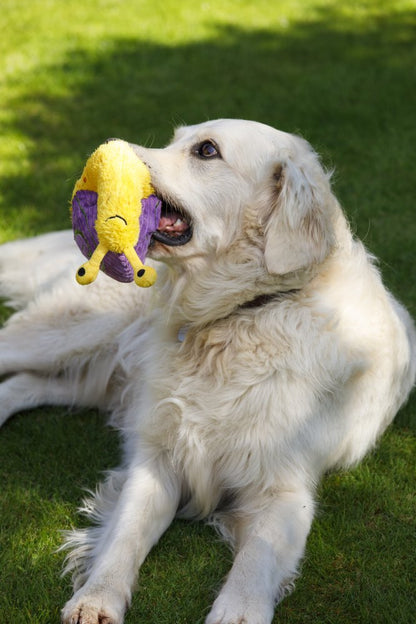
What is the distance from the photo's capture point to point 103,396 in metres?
4.05

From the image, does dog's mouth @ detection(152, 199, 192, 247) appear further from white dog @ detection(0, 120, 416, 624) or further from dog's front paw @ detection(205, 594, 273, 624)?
dog's front paw @ detection(205, 594, 273, 624)

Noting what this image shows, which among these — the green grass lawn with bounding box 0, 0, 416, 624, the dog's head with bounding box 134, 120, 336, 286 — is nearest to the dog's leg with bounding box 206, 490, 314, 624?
the green grass lawn with bounding box 0, 0, 416, 624

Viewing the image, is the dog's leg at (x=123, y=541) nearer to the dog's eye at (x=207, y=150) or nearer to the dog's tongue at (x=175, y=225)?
the dog's tongue at (x=175, y=225)

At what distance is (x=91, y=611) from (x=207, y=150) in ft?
5.41

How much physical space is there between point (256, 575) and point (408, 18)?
27.3 feet

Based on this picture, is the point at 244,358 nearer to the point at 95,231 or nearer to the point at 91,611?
the point at 95,231

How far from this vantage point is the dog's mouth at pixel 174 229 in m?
3.04

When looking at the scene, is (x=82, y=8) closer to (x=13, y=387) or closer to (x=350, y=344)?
(x=13, y=387)

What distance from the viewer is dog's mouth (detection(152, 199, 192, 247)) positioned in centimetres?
304

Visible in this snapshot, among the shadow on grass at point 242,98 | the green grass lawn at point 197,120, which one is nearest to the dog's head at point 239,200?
the green grass lawn at point 197,120

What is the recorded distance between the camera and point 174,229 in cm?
305

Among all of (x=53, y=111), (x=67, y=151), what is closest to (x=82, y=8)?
(x=53, y=111)

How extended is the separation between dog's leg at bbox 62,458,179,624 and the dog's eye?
3.89 feet

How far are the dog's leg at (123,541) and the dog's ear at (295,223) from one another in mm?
942
